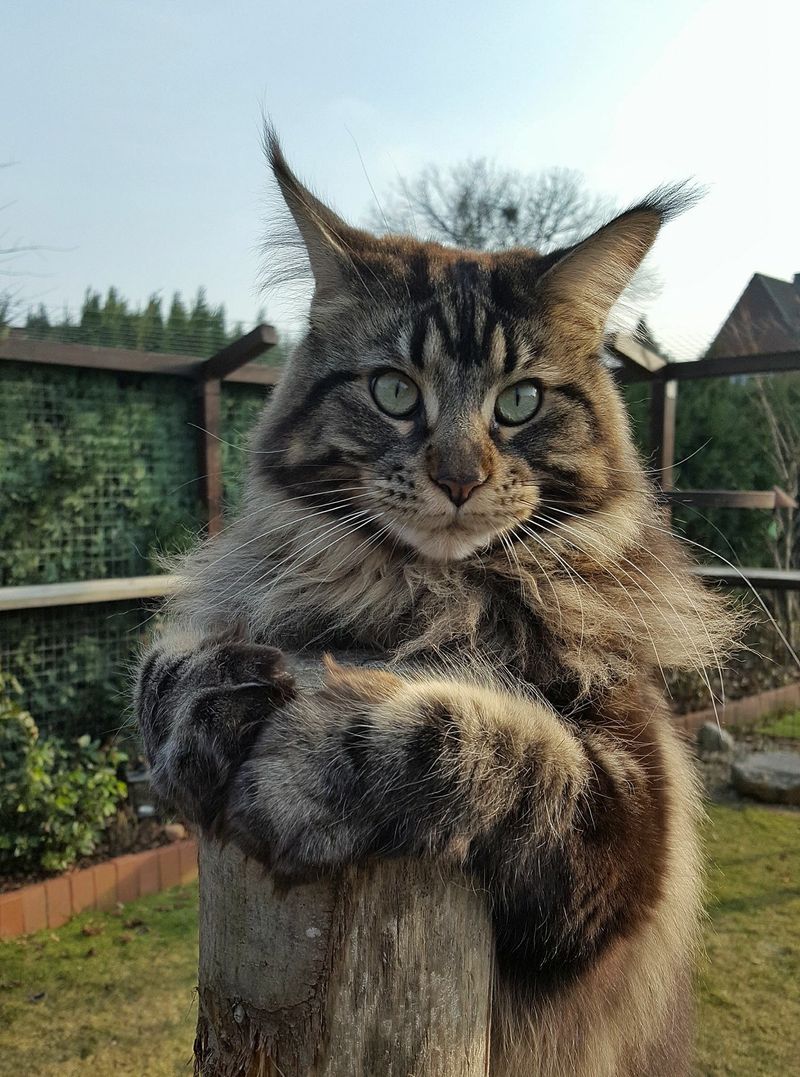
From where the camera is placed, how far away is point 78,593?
458cm

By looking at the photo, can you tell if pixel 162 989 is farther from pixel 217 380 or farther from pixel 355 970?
pixel 217 380

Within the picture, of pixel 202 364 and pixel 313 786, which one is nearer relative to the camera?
pixel 313 786

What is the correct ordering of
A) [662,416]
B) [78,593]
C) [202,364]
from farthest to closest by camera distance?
[662,416] → [202,364] → [78,593]

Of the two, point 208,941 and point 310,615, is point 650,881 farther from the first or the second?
point 310,615

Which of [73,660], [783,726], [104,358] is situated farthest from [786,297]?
[73,660]

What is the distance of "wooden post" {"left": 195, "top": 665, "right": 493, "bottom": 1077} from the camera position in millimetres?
1285

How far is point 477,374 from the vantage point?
1.93 m

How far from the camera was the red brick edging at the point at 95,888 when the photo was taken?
4176 mm

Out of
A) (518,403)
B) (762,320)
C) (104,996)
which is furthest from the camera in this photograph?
(762,320)

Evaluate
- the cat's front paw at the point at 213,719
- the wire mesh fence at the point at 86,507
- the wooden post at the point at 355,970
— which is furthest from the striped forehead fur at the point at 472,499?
the wire mesh fence at the point at 86,507

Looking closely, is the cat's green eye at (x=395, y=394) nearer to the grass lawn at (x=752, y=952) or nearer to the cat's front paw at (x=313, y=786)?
the cat's front paw at (x=313, y=786)

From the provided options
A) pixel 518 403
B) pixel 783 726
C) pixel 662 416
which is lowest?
pixel 783 726

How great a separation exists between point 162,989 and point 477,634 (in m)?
2.99

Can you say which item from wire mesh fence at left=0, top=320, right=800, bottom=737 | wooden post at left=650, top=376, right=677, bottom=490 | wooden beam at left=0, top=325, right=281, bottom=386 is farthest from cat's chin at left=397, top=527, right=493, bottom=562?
wooden post at left=650, top=376, right=677, bottom=490
